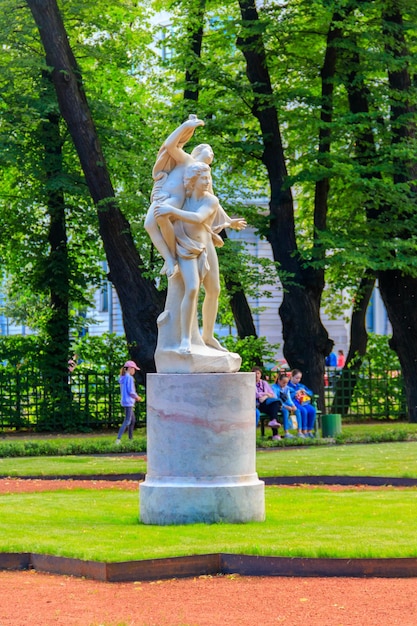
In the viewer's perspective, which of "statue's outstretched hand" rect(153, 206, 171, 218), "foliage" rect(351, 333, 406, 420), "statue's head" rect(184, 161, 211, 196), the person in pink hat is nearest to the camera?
"statue's outstretched hand" rect(153, 206, 171, 218)

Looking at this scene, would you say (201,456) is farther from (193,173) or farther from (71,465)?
(71,465)

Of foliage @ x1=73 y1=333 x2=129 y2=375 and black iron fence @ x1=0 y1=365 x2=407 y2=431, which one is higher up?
foliage @ x1=73 y1=333 x2=129 y2=375

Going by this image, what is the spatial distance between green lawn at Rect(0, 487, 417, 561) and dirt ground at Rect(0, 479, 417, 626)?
1.39 ft

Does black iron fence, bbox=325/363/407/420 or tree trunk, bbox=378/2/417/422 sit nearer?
tree trunk, bbox=378/2/417/422

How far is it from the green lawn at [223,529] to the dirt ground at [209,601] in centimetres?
42

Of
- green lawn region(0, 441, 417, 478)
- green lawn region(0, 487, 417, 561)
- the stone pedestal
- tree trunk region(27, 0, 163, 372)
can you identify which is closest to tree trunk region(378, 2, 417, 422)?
tree trunk region(27, 0, 163, 372)

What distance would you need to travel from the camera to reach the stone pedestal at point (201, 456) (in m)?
12.5

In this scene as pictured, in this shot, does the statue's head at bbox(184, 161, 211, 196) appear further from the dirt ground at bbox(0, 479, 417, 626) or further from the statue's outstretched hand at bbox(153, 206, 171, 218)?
the dirt ground at bbox(0, 479, 417, 626)

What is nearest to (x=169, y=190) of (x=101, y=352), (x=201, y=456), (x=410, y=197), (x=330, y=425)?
(x=201, y=456)

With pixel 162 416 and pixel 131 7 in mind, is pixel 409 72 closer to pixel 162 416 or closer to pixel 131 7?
pixel 131 7

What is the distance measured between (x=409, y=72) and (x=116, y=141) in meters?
6.88

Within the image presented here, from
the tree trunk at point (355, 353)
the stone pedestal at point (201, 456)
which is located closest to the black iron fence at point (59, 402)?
the tree trunk at point (355, 353)

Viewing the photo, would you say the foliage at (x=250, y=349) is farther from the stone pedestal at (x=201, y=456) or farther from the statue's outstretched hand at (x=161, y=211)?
the stone pedestal at (x=201, y=456)

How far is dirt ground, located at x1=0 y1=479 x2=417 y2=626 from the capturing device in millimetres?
8430
